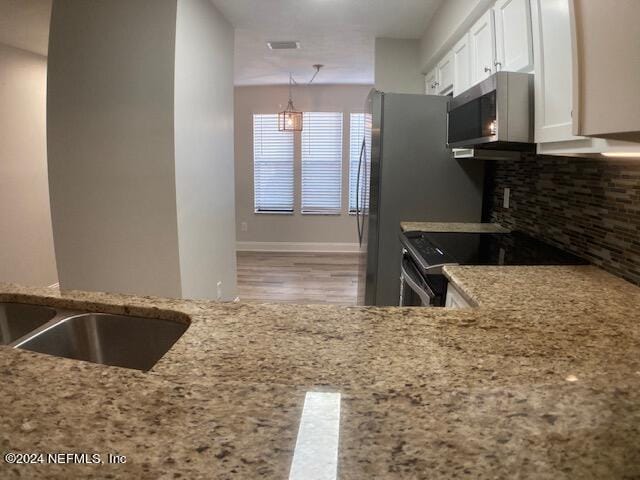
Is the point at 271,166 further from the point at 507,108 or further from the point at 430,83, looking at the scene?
the point at 507,108

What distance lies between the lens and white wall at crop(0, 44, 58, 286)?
153 inches

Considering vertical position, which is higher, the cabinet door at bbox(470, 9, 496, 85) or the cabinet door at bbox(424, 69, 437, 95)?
the cabinet door at bbox(424, 69, 437, 95)

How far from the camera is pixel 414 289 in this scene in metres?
2.18

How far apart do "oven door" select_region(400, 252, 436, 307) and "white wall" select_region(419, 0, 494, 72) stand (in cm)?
136

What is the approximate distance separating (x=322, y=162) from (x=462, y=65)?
3.77 m

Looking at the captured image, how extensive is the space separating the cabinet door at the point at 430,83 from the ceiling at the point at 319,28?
1.15 feet

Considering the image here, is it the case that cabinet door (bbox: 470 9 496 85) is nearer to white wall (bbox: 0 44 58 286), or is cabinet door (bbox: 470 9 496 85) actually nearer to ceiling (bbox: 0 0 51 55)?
ceiling (bbox: 0 0 51 55)

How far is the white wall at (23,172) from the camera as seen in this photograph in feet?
12.8

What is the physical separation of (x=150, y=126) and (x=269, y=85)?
3.94m

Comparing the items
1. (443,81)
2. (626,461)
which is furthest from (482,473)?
(443,81)

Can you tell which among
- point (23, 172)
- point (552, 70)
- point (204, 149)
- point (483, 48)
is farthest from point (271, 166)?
point (552, 70)

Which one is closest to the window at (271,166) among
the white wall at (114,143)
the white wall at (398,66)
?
the white wall at (398,66)

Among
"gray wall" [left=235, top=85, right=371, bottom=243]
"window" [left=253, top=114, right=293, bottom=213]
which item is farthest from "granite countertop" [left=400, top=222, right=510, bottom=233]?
"window" [left=253, top=114, right=293, bottom=213]

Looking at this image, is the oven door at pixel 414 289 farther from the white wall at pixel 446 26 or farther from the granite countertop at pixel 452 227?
the white wall at pixel 446 26
